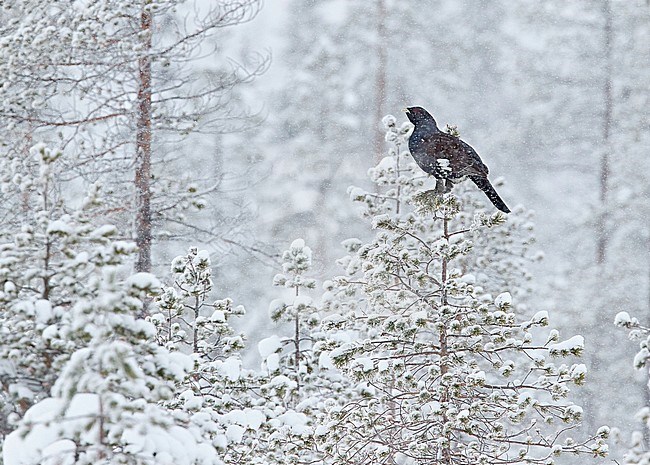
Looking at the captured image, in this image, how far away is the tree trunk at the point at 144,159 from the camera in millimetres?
7910

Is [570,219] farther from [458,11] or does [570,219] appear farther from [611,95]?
[458,11]

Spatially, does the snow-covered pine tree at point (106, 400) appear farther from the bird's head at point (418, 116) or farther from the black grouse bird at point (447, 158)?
the bird's head at point (418, 116)

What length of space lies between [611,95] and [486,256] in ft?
20.1

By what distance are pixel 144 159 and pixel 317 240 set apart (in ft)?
33.1

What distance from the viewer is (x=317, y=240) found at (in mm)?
17938

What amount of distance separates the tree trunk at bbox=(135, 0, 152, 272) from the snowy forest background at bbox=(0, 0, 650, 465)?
27 millimetres

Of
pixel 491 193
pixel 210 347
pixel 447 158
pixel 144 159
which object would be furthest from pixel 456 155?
pixel 144 159

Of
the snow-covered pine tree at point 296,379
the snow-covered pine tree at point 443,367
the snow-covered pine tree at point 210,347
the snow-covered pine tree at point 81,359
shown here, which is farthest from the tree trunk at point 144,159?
the snow-covered pine tree at point 81,359

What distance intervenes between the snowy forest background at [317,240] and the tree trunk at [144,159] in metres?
0.03

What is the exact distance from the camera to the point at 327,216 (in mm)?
17656

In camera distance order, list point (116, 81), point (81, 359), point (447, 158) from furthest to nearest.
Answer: point (116, 81)
point (447, 158)
point (81, 359)

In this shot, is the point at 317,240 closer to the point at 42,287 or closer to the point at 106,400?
the point at 42,287

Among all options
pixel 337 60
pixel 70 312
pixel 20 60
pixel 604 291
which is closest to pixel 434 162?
pixel 70 312

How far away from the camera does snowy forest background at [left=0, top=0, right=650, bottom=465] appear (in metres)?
3.38
